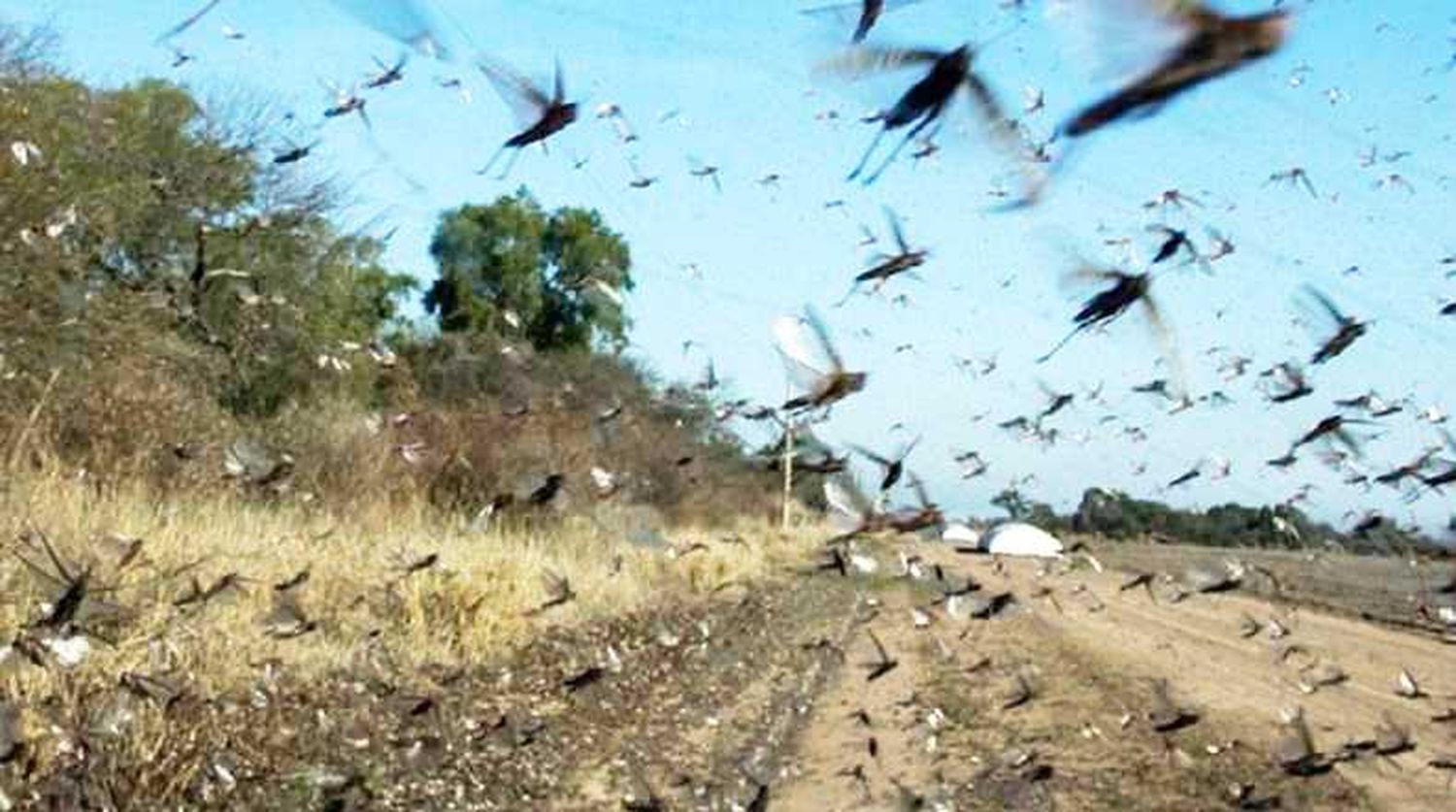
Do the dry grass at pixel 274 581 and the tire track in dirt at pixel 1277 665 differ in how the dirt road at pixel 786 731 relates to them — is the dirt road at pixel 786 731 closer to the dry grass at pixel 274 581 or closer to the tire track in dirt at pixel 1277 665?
the tire track in dirt at pixel 1277 665

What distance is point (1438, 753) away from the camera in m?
12.6

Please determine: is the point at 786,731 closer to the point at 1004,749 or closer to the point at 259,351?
the point at 1004,749

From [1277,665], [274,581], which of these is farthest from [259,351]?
[1277,665]

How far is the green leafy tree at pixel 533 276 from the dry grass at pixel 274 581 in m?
1.49

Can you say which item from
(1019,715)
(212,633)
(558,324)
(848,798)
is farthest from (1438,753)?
(212,633)

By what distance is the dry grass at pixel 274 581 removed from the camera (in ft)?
25.8

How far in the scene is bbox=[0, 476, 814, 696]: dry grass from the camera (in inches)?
310

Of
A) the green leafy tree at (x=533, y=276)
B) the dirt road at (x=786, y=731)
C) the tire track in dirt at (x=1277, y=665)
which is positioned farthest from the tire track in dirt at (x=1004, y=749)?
the green leafy tree at (x=533, y=276)

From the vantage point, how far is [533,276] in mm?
10031

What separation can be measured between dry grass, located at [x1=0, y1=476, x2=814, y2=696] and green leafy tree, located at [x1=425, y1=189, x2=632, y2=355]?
4.90ft

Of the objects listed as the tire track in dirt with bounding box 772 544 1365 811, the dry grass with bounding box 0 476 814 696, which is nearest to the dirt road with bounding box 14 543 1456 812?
the tire track in dirt with bounding box 772 544 1365 811

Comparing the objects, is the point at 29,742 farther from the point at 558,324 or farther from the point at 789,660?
the point at 789,660

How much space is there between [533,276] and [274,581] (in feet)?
8.65

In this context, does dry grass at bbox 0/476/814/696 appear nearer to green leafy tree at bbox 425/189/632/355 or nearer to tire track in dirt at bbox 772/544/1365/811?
green leafy tree at bbox 425/189/632/355
